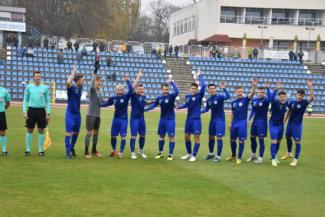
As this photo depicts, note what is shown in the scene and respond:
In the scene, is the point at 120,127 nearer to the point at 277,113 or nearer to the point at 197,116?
the point at 197,116

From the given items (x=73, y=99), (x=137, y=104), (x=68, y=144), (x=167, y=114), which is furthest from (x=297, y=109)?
(x=68, y=144)

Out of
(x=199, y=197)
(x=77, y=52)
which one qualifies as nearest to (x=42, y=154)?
(x=199, y=197)

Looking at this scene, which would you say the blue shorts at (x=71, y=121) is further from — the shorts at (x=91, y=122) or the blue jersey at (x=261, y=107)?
the blue jersey at (x=261, y=107)

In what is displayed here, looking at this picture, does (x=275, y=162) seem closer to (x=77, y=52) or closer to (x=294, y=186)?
(x=294, y=186)

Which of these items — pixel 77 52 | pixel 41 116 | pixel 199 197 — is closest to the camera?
pixel 199 197

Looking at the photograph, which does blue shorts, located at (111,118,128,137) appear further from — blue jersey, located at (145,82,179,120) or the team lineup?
blue jersey, located at (145,82,179,120)

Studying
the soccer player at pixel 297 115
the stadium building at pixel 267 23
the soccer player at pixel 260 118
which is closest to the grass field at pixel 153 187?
the soccer player at pixel 260 118

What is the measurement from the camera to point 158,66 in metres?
48.8

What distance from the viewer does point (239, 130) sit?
14.2 metres

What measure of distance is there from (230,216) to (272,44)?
187 ft

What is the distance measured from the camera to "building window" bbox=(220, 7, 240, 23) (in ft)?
208

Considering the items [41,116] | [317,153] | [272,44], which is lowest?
[317,153]

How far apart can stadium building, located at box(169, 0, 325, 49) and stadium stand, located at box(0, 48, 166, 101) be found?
15.4m

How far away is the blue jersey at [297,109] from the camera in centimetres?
1443
